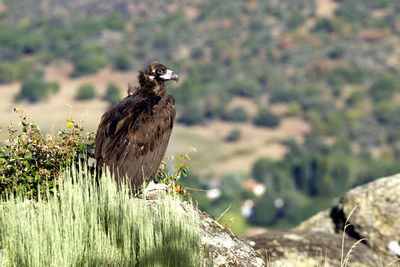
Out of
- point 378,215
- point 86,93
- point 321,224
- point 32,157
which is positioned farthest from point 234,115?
point 32,157

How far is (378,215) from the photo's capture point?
1160 centimetres

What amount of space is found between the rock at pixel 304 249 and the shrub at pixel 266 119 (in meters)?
170

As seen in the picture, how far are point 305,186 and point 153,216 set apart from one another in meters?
171

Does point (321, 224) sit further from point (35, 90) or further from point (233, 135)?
point (35, 90)

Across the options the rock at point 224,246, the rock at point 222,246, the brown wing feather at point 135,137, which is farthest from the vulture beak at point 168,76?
the rock at point 224,246

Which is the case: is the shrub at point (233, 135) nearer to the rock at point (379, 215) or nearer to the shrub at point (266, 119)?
the shrub at point (266, 119)

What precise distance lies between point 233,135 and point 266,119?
1243 centimetres

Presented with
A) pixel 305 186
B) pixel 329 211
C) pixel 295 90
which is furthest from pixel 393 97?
pixel 329 211

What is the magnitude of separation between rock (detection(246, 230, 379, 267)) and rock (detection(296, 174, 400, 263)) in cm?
34

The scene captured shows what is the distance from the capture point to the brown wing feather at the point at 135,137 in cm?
771

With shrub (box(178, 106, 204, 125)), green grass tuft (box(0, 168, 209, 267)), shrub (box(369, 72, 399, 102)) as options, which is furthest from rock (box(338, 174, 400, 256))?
shrub (box(369, 72, 399, 102))

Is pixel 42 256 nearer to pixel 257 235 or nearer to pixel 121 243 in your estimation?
pixel 121 243

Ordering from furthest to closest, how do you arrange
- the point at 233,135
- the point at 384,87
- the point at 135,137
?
the point at 384,87, the point at 233,135, the point at 135,137

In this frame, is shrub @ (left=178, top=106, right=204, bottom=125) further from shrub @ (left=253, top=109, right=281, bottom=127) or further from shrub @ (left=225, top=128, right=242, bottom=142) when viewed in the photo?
shrub @ (left=253, top=109, right=281, bottom=127)
